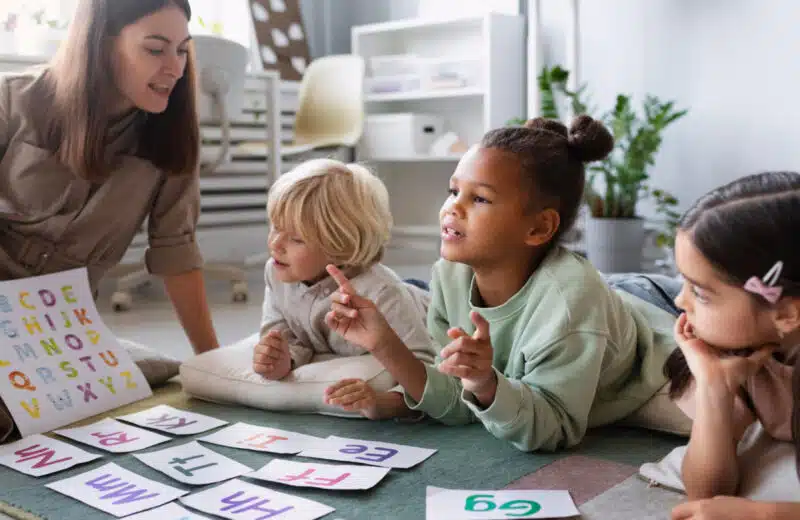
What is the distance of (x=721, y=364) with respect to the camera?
3.01 feet

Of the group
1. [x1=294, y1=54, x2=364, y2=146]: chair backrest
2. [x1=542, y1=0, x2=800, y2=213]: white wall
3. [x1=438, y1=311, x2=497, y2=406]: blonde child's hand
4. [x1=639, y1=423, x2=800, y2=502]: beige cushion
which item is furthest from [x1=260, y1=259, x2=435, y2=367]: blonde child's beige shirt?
[x1=294, y1=54, x2=364, y2=146]: chair backrest

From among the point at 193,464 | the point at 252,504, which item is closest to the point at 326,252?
the point at 193,464

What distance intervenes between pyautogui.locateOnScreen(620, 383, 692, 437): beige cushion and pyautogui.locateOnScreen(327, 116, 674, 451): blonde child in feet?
0.06

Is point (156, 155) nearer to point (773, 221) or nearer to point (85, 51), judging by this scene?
point (85, 51)

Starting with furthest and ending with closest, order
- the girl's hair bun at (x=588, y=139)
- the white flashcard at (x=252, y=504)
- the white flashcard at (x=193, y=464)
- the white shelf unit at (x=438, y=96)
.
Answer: the white shelf unit at (x=438, y=96) < the girl's hair bun at (x=588, y=139) < the white flashcard at (x=193, y=464) < the white flashcard at (x=252, y=504)

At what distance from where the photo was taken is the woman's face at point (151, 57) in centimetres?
163

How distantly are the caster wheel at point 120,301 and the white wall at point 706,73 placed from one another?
6.96 ft

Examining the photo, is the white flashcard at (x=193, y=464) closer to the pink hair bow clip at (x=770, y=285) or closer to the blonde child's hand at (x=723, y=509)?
the blonde child's hand at (x=723, y=509)

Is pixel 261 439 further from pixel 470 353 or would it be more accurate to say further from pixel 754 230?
pixel 754 230

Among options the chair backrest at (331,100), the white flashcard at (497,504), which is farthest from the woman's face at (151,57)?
the chair backrest at (331,100)

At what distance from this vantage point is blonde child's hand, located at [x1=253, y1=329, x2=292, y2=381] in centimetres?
160

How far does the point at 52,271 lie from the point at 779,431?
53.3 inches

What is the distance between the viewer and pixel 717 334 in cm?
92

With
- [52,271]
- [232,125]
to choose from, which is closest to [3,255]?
[52,271]
